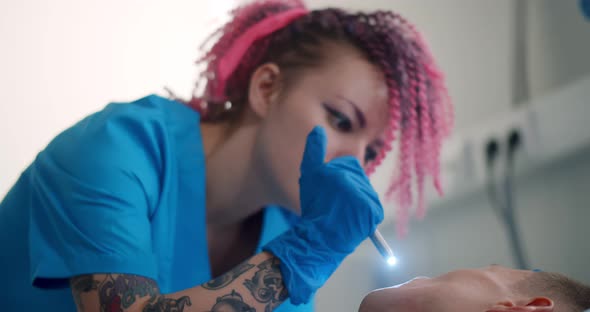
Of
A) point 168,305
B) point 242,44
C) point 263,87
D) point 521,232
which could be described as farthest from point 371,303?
point 521,232

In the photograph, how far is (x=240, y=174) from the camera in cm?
113

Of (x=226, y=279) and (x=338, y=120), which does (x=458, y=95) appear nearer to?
(x=338, y=120)

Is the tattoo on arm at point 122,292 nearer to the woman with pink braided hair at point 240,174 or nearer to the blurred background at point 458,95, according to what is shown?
the woman with pink braided hair at point 240,174

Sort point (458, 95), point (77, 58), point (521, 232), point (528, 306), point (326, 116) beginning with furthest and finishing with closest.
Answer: point (458, 95) → point (521, 232) → point (77, 58) → point (326, 116) → point (528, 306)

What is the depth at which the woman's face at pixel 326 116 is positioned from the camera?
1.04 m

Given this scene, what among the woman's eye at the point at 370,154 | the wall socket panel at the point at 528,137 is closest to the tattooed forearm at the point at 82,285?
the woman's eye at the point at 370,154

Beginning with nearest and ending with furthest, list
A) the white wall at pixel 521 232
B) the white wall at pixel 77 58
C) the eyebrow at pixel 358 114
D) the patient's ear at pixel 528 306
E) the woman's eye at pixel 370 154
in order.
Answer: the patient's ear at pixel 528 306, the eyebrow at pixel 358 114, the woman's eye at pixel 370 154, the white wall at pixel 77 58, the white wall at pixel 521 232

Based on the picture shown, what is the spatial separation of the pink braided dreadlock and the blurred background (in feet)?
1.14

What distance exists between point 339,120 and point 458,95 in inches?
37.9

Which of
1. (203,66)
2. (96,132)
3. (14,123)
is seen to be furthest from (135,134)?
(14,123)

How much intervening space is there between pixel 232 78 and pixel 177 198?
320 mm

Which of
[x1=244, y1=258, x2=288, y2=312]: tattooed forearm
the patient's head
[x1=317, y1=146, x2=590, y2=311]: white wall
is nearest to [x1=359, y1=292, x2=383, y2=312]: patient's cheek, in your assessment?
the patient's head

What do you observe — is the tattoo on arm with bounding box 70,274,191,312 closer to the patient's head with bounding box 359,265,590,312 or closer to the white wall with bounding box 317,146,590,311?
the patient's head with bounding box 359,265,590,312

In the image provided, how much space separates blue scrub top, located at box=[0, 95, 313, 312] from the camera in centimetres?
79
